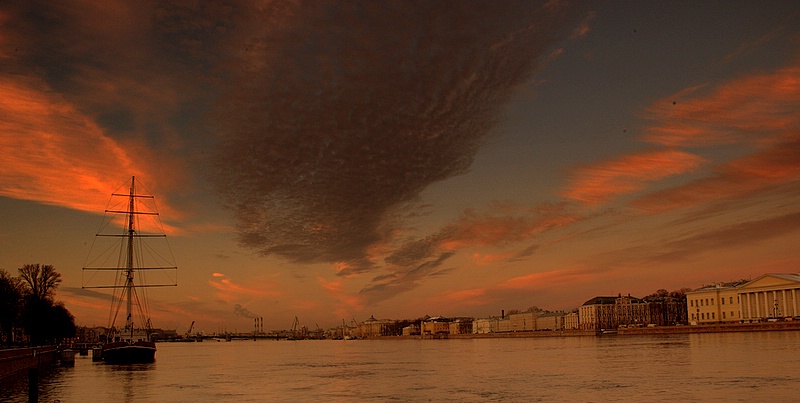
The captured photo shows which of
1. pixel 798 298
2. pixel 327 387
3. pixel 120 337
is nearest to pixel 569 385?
pixel 327 387

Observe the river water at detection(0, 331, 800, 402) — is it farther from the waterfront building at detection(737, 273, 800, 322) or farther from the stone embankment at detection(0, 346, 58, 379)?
the waterfront building at detection(737, 273, 800, 322)

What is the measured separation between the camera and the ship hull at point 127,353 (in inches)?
3984

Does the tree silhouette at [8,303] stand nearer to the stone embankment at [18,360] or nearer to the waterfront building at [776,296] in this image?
the stone embankment at [18,360]

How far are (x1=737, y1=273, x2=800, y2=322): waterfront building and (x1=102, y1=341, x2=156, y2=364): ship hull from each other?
157 metres

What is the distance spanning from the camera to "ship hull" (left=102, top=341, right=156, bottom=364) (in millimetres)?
101188

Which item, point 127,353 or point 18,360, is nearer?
point 18,360

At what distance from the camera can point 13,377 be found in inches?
2758

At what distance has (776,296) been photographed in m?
192

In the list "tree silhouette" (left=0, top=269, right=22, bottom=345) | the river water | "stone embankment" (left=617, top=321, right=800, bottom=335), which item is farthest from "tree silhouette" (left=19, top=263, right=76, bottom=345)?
"stone embankment" (left=617, top=321, right=800, bottom=335)

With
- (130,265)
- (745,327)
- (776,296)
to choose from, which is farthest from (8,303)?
(776,296)

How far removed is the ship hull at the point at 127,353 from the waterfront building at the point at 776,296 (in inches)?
6178

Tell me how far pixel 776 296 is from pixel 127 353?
545 feet

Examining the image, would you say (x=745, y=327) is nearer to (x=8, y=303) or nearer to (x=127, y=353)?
(x=127, y=353)

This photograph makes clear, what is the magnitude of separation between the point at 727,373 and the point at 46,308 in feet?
353
